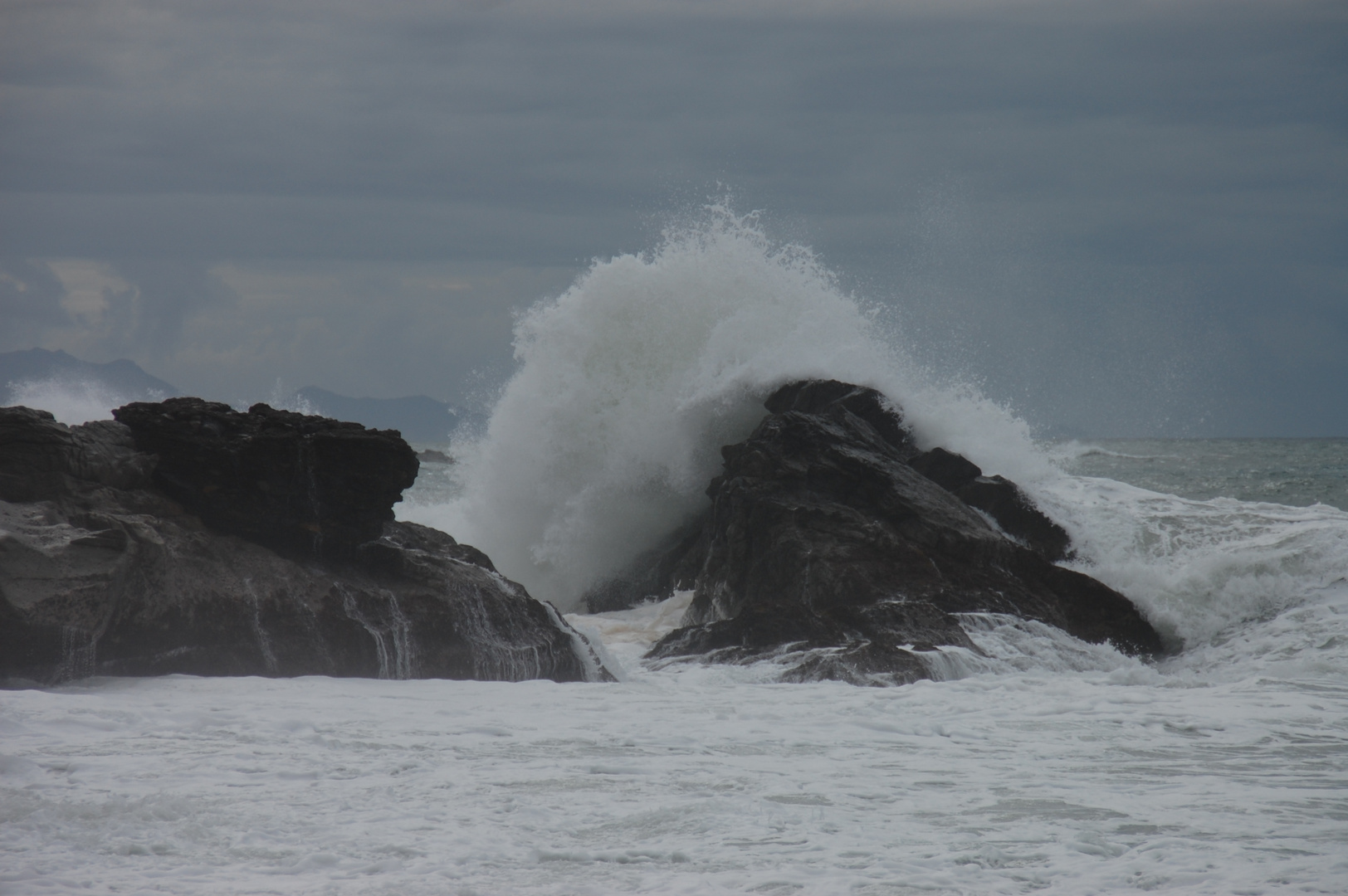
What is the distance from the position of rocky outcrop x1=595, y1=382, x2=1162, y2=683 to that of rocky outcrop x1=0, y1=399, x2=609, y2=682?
62.0 inches

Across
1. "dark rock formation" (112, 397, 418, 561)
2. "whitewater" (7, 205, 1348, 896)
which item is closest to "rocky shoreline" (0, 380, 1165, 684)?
"dark rock formation" (112, 397, 418, 561)

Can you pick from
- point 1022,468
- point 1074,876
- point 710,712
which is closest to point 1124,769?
point 1074,876

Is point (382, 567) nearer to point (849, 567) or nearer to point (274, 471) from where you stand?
point (274, 471)

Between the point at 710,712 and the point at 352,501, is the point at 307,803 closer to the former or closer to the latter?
the point at 710,712

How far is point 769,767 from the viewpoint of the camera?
5387 millimetres

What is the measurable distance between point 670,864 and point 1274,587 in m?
7.55

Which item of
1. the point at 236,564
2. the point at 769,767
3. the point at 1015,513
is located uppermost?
the point at 1015,513

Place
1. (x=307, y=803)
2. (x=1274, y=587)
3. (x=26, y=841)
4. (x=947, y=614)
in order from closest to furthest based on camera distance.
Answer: (x=26, y=841), (x=307, y=803), (x=947, y=614), (x=1274, y=587)

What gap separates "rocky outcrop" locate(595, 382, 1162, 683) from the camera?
8383 mm

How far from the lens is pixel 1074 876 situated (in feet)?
13.3

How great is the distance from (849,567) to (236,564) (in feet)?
14.1

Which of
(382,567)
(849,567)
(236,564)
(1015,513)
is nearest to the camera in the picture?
(236,564)

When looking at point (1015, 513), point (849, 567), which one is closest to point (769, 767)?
point (849, 567)

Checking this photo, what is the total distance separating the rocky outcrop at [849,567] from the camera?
27.5ft
